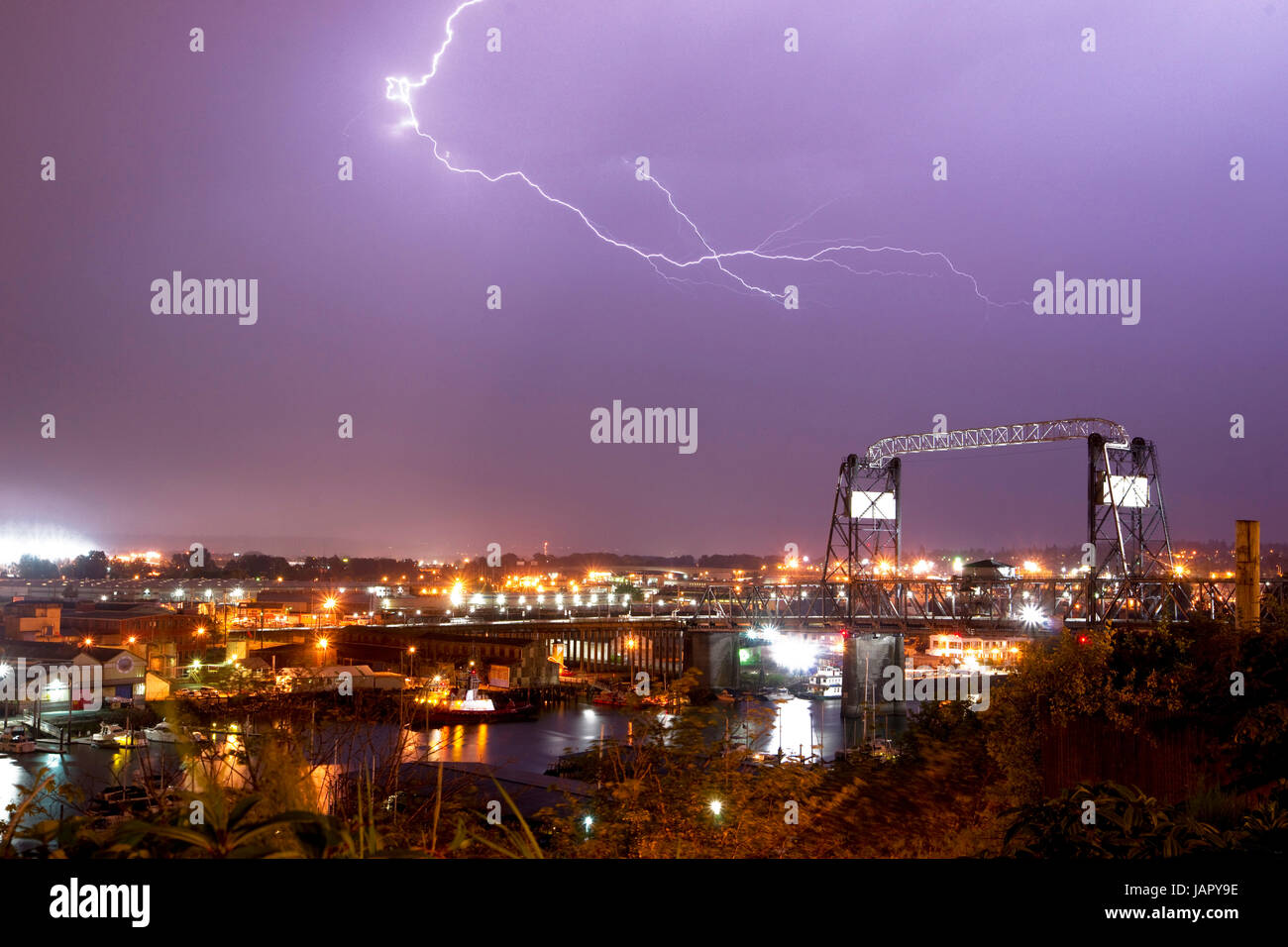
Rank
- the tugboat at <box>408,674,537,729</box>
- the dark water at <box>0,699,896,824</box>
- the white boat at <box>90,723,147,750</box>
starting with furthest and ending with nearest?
1. the tugboat at <box>408,674,537,729</box>
2. the white boat at <box>90,723,147,750</box>
3. the dark water at <box>0,699,896,824</box>

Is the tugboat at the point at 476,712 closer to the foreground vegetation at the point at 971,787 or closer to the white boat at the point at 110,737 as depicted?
the white boat at the point at 110,737

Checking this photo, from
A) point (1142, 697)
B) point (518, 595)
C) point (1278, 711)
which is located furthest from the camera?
point (518, 595)

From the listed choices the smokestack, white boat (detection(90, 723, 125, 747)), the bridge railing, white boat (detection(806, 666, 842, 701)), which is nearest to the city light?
the bridge railing

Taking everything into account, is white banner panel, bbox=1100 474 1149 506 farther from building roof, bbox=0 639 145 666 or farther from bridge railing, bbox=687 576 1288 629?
building roof, bbox=0 639 145 666

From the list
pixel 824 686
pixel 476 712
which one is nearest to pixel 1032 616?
pixel 824 686

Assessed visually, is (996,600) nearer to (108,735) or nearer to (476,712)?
(476,712)
